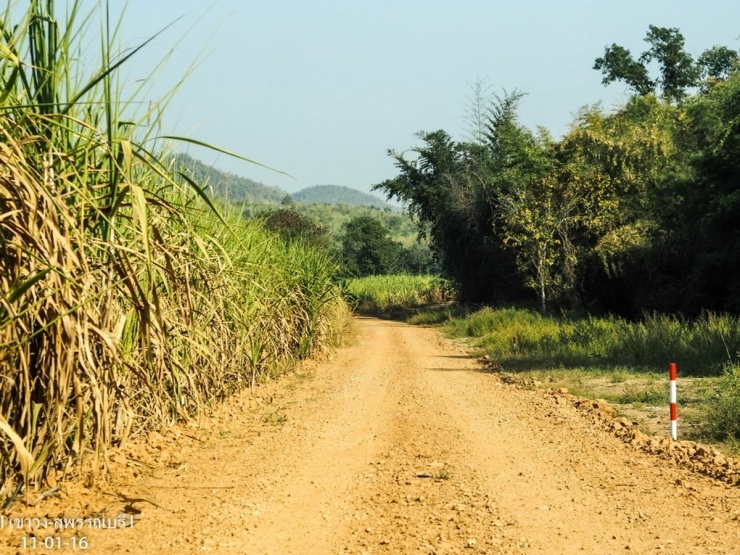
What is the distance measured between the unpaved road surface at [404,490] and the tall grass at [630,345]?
4.94 m

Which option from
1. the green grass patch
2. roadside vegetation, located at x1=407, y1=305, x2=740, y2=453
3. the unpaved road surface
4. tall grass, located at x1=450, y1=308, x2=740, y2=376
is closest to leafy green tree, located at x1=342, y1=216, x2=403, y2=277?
roadside vegetation, located at x1=407, y1=305, x2=740, y2=453

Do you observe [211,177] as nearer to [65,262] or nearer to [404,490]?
[404,490]

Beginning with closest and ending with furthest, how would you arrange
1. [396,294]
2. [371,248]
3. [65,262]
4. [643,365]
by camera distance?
1. [65,262]
2. [643,365]
3. [396,294]
4. [371,248]

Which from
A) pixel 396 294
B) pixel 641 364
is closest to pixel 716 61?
pixel 396 294

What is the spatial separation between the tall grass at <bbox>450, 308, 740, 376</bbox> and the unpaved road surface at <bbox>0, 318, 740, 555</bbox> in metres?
4.94

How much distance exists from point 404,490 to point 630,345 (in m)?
11.0

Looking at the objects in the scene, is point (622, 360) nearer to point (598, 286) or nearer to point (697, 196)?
point (697, 196)

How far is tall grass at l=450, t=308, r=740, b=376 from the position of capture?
14914 millimetres

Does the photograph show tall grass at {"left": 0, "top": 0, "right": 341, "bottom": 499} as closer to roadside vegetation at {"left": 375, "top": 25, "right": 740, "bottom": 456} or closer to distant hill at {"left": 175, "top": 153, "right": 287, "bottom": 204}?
distant hill at {"left": 175, "top": 153, "right": 287, "bottom": 204}

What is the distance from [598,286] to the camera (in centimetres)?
2888

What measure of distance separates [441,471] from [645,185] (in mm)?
23656

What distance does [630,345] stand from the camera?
16594 mm

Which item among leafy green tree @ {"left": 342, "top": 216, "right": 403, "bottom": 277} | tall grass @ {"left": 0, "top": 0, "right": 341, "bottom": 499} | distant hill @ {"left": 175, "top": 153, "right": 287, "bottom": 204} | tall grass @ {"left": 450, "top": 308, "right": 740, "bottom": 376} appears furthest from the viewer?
leafy green tree @ {"left": 342, "top": 216, "right": 403, "bottom": 277}

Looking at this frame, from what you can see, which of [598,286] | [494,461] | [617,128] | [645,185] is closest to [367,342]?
[598,286]
